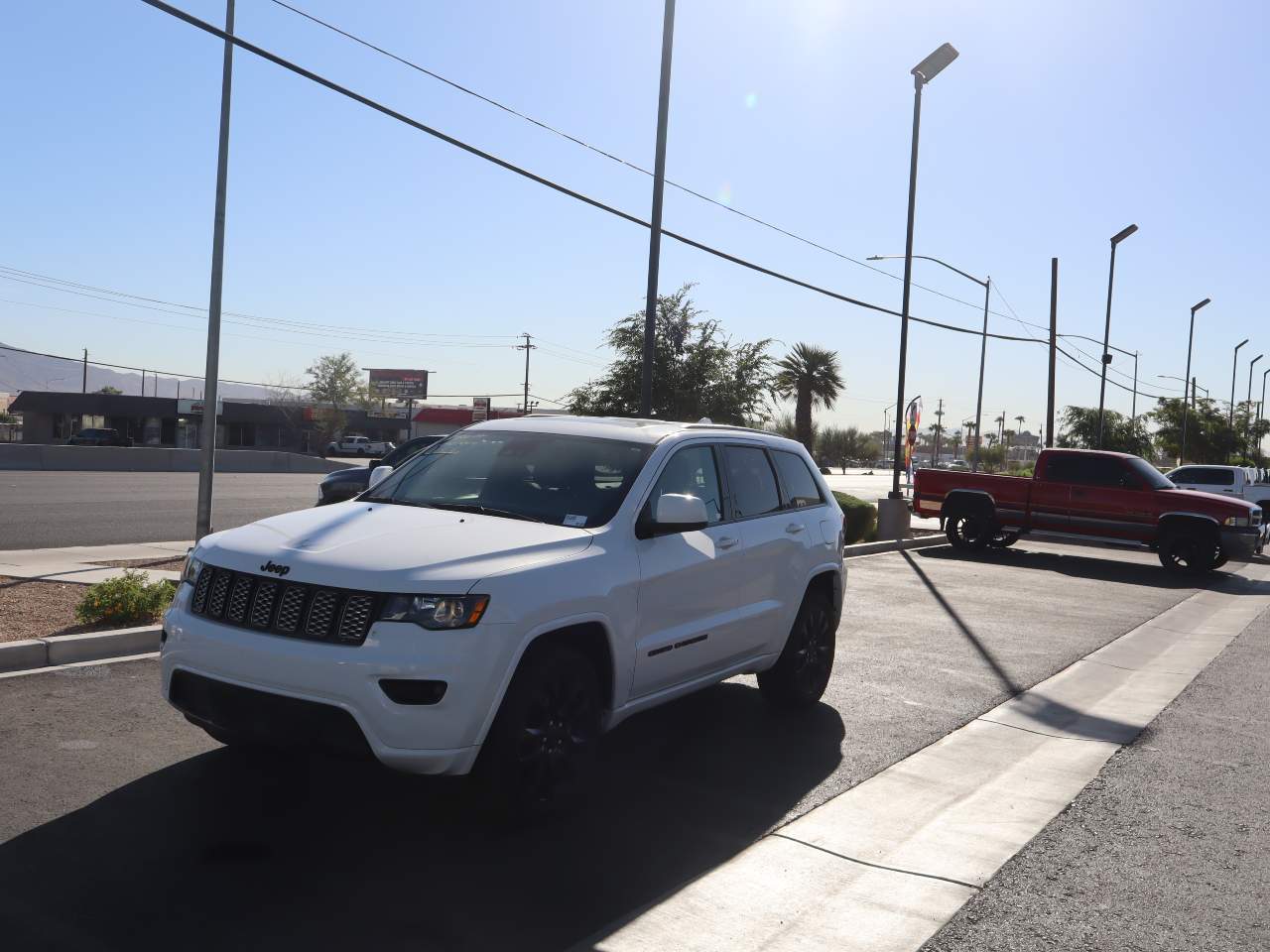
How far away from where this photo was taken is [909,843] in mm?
5301

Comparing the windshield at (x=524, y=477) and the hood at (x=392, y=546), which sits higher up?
the windshield at (x=524, y=477)

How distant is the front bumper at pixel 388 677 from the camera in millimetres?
4508

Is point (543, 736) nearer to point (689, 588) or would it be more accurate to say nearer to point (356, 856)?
point (356, 856)

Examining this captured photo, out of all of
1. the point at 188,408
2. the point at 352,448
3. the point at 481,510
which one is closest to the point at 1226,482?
the point at 481,510

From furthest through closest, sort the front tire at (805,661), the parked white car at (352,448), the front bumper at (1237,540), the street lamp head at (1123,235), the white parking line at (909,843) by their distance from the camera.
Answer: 1. the parked white car at (352,448)
2. the street lamp head at (1123,235)
3. the front bumper at (1237,540)
4. the front tire at (805,661)
5. the white parking line at (909,843)

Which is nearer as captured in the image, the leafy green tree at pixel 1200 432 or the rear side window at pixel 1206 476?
the rear side window at pixel 1206 476

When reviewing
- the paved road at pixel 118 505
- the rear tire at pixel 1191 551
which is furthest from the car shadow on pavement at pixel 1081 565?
the paved road at pixel 118 505

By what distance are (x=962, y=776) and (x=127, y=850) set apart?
14.1 feet

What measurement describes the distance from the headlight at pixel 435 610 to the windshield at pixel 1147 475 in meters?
18.2

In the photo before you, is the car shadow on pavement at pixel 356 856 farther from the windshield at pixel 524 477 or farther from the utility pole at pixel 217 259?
the utility pole at pixel 217 259

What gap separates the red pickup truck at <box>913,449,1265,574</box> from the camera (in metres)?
19.5

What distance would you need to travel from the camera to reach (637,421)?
6.90 metres

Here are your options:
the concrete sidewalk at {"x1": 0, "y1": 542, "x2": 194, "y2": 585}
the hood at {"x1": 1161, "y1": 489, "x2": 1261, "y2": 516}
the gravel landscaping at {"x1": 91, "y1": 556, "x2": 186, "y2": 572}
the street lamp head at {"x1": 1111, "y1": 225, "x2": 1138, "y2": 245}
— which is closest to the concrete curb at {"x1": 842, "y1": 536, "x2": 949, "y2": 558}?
the hood at {"x1": 1161, "y1": 489, "x2": 1261, "y2": 516}

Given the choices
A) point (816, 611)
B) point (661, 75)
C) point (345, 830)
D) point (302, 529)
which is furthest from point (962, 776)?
point (661, 75)
